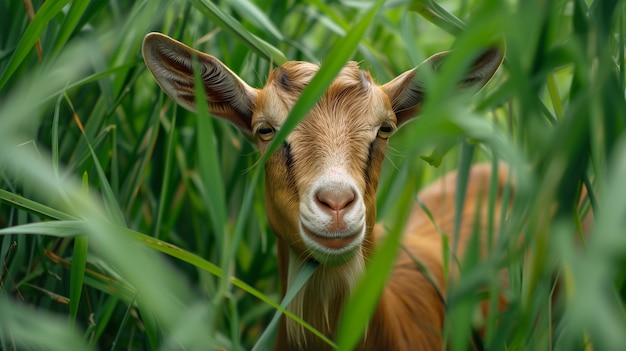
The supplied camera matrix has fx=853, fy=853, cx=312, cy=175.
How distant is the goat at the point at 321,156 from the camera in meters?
2.58

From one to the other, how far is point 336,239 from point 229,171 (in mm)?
1548

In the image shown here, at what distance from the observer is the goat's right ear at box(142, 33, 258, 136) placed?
2.87 metres

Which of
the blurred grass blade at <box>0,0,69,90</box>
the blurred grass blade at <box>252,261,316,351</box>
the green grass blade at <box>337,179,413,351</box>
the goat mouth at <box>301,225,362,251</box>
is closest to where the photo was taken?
the green grass blade at <box>337,179,413,351</box>

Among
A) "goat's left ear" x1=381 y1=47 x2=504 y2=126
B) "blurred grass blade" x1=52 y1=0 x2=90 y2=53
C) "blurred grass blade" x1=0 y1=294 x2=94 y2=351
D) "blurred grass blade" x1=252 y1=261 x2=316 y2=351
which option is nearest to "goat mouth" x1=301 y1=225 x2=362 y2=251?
"blurred grass blade" x1=252 y1=261 x2=316 y2=351

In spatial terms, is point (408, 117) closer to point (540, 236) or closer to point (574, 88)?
point (574, 88)

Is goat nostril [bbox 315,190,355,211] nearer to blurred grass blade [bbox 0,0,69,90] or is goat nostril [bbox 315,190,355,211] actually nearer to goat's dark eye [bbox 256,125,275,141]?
goat's dark eye [bbox 256,125,275,141]

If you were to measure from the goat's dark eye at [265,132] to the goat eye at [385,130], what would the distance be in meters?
0.37

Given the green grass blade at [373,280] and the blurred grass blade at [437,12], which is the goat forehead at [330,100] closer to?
the blurred grass blade at [437,12]

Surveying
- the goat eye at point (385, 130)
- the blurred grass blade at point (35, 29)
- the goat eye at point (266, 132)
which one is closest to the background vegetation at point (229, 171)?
the blurred grass blade at point (35, 29)

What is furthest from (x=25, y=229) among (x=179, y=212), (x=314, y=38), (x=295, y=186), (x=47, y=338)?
(x=314, y=38)

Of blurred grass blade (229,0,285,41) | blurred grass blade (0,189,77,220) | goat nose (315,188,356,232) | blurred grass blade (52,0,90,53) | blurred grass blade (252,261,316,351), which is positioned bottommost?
blurred grass blade (0,189,77,220)

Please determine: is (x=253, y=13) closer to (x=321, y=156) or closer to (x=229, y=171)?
(x=321, y=156)

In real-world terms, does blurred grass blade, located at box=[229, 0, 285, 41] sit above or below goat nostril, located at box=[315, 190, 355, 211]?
above

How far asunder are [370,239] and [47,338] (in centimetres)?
141
